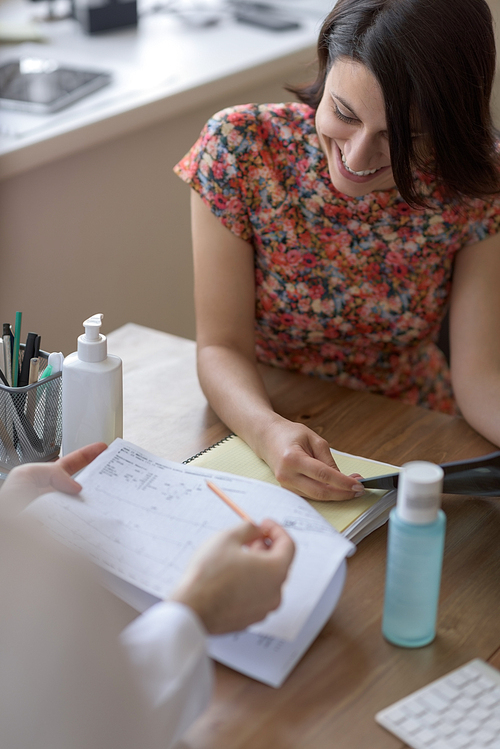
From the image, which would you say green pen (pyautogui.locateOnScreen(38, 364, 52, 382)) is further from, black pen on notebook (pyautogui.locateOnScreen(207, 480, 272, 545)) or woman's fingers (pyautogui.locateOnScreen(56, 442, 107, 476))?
black pen on notebook (pyautogui.locateOnScreen(207, 480, 272, 545))

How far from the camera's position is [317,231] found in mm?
1338

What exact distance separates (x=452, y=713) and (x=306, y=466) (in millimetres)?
325

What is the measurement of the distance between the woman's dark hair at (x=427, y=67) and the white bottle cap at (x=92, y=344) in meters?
0.47

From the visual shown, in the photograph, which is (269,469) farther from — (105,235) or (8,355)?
(105,235)

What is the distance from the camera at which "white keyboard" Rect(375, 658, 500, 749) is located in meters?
0.65

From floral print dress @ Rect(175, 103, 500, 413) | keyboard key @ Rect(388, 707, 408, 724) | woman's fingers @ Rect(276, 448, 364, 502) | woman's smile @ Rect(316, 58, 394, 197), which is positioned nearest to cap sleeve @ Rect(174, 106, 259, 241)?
floral print dress @ Rect(175, 103, 500, 413)

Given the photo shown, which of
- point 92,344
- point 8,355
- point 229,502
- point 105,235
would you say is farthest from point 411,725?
point 105,235

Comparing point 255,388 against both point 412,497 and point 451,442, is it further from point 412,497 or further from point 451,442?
point 412,497

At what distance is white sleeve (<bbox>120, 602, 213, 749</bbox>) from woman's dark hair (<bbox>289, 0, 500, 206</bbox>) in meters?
0.71

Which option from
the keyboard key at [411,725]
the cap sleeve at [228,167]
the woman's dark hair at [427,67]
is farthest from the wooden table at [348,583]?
the woman's dark hair at [427,67]

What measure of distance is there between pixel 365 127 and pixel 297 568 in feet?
2.06

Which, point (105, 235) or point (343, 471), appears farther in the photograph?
point (105, 235)

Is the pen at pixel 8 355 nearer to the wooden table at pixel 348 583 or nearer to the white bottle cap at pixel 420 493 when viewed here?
the wooden table at pixel 348 583

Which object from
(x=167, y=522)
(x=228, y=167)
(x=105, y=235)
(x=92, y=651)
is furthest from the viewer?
(x=105, y=235)
